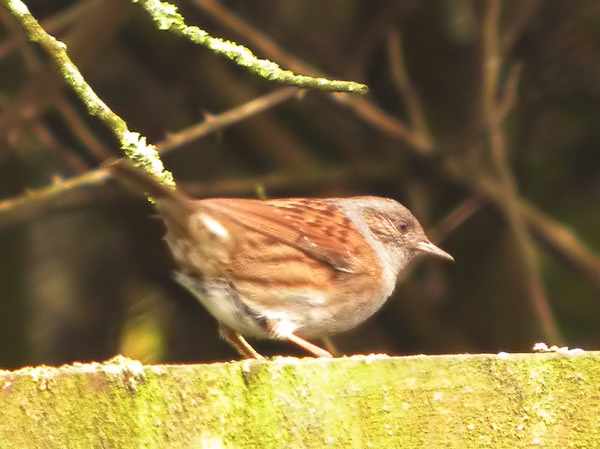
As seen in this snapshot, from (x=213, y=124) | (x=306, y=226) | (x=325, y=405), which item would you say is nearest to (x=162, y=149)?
(x=213, y=124)

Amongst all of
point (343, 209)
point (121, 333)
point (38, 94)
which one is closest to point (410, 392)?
point (343, 209)

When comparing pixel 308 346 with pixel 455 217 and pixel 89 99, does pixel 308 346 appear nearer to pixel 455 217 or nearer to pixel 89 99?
pixel 89 99

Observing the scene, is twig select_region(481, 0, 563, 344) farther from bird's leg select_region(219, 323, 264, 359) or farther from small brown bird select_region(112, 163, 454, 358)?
bird's leg select_region(219, 323, 264, 359)

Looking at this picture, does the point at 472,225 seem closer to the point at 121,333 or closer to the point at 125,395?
the point at 121,333

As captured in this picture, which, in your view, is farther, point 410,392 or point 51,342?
point 51,342

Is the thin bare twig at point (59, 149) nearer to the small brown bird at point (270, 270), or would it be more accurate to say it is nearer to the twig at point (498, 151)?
the small brown bird at point (270, 270)

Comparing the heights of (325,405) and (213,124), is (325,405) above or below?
below
